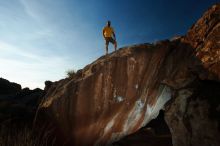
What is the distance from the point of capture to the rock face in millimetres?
7797

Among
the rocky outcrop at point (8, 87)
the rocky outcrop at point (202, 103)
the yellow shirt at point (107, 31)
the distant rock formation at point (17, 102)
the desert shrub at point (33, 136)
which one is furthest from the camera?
the rocky outcrop at point (8, 87)

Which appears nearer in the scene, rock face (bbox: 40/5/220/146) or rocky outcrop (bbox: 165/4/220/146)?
rocky outcrop (bbox: 165/4/220/146)

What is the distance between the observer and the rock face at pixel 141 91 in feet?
Answer: 25.6

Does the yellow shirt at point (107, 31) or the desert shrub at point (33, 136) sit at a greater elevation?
the yellow shirt at point (107, 31)

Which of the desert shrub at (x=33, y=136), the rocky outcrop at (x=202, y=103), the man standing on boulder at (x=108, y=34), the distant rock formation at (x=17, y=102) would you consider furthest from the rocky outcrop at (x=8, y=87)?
the rocky outcrop at (x=202, y=103)

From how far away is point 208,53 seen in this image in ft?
26.7

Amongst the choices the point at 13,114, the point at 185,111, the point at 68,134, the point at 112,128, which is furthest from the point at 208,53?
the point at 13,114

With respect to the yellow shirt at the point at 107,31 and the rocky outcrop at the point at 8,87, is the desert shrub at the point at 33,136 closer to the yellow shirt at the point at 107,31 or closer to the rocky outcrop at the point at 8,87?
the yellow shirt at the point at 107,31

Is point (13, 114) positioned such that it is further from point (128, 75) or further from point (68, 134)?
point (128, 75)

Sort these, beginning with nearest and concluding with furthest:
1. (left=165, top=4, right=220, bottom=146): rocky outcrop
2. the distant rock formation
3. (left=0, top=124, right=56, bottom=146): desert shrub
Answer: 1. (left=165, top=4, right=220, bottom=146): rocky outcrop
2. (left=0, top=124, right=56, bottom=146): desert shrub
3. the distant rock formation

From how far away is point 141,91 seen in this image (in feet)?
30.2

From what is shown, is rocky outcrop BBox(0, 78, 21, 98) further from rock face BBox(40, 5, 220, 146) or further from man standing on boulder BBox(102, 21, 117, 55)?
rock face BBox(40, 5, 220, 146)

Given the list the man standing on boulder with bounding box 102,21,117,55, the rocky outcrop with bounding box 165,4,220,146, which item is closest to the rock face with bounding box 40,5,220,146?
the rocky outcrop with bounding box 165,4,220,146

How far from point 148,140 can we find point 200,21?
15.6 feet
